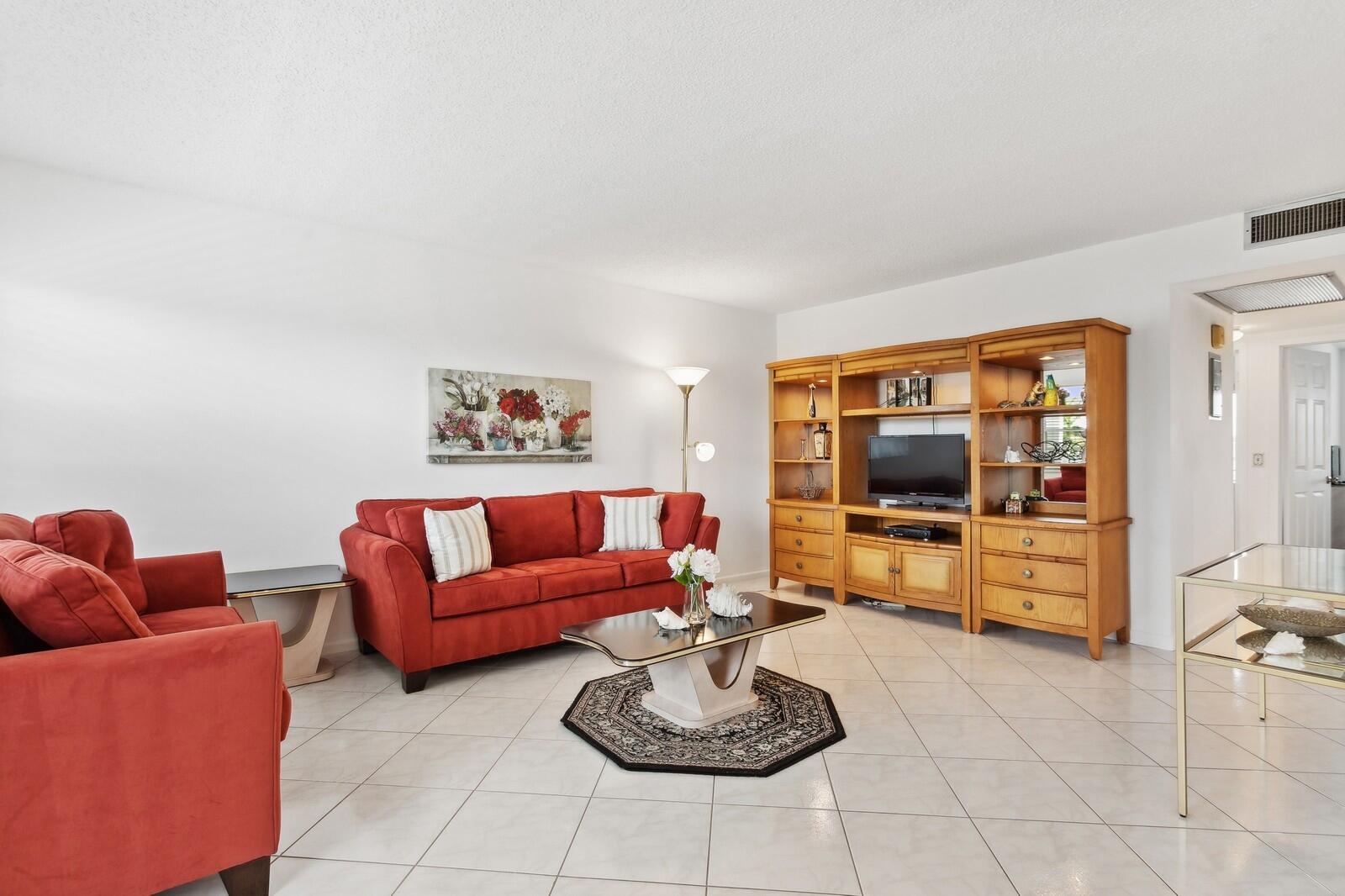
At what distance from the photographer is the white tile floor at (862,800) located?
5.98ft

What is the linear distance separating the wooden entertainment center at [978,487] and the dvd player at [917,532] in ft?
0.20

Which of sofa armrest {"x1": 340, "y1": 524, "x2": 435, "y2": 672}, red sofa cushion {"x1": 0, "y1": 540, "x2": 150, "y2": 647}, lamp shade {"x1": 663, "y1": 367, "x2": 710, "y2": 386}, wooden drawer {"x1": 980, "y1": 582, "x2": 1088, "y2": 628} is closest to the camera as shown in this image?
red sofa cushion {"x1": 0, "y1": 540, "x2": 150, "y2": 647}

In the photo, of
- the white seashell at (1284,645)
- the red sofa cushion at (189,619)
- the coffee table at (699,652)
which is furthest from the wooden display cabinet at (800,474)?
the red sofa cushion at (189,619)

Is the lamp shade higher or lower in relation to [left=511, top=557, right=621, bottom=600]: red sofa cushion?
higher

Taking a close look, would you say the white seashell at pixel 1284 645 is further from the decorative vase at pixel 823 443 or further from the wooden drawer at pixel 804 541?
the decorative vase at pixel 823 443

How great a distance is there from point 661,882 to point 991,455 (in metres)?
3.57

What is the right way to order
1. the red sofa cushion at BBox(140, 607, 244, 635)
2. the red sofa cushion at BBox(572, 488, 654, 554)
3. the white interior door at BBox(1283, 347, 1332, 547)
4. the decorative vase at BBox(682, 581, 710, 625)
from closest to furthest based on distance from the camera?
the red sofa cushion at BBox(140, 607, 244, 635), the decorative vase at BBox(682, 581, 710, 625), the red sofa cushion at BBox(572, 488, 654, 554), the white interior door at BBox(1283, 347, 1332, 547)

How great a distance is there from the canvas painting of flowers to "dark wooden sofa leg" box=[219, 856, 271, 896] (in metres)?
2.65

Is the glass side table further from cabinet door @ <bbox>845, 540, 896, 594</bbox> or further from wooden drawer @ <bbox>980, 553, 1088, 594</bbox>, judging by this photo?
cabinet door @ <bbox>845, 540, 896, 594</bbox>

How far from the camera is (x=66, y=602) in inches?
63.3

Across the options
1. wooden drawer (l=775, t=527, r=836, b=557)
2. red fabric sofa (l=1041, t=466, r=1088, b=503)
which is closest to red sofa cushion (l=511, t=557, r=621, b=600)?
wooden drawer (l=775, t=527, r=836, b=557)

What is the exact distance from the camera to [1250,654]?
2.06m

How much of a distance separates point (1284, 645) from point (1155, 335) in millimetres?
2520

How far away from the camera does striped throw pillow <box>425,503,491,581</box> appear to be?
3.51 metres
